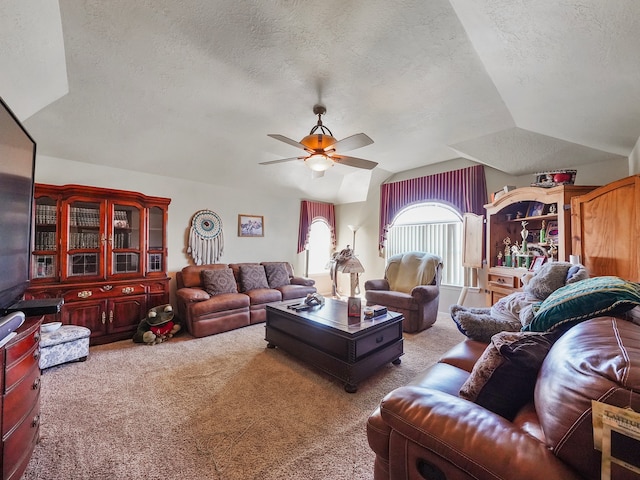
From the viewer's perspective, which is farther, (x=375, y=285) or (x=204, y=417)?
(x=375, y=285)

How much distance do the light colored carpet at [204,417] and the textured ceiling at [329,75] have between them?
2.48 meters

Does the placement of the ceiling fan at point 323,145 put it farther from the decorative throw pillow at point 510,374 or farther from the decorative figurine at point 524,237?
the decorative figurine at point 524,237

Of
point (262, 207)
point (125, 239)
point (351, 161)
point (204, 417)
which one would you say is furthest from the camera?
point (262, 207)

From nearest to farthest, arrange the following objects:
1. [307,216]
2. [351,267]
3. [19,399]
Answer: [19,399], [351,267], [307,216]

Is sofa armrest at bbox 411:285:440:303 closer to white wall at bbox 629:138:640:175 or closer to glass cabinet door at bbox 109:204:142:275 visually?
white wall at bbox 629:138:640:175

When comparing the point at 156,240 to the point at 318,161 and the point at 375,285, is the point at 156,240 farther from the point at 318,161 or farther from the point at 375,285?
the point at 375,285

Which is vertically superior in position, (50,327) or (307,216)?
(307,216)

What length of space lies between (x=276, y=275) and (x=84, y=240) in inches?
105

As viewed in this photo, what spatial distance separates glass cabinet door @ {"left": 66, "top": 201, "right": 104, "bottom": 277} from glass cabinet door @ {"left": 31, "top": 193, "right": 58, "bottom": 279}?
124mm

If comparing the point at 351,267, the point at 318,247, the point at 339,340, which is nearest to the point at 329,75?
the point at 351,267

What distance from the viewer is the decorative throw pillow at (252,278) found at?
437 centimetres

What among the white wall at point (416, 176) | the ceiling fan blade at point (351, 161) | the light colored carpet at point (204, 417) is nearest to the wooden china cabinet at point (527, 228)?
the white wall at point (416, 176)

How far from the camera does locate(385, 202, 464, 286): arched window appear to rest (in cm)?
456

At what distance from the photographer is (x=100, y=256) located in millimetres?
3268
